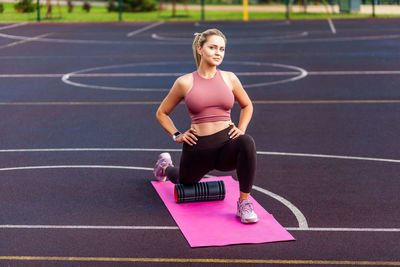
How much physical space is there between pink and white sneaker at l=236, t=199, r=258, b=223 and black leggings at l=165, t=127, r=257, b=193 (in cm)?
12

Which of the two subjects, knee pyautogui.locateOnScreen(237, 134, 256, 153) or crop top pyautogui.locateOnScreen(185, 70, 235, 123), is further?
crop top pyautogui.locateOnScreen(185, 70, 235, 123)

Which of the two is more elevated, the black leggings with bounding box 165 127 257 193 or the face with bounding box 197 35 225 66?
the face with bounding box 197 35 225 66

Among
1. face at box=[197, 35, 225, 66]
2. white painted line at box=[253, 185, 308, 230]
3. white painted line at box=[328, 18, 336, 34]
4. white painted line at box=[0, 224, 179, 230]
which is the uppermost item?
face at box=[197, 35, 225, 66]

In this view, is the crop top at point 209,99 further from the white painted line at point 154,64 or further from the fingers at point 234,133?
the white painted line at point 154,64

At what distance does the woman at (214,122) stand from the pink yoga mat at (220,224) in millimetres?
160

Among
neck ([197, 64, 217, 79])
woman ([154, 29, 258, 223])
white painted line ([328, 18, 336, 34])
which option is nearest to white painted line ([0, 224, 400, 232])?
woman ([154, 29, 258, 223])

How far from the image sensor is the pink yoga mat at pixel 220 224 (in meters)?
6.73

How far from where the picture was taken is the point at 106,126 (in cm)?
1225

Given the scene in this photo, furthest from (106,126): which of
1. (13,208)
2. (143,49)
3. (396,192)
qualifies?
(143,49)

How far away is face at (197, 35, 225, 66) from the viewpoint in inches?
285

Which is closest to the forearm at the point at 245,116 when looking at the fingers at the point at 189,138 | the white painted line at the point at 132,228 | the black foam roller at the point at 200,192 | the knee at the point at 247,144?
the knee at the point at 247,144

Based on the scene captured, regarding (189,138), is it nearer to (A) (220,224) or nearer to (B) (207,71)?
(B) (207,71)

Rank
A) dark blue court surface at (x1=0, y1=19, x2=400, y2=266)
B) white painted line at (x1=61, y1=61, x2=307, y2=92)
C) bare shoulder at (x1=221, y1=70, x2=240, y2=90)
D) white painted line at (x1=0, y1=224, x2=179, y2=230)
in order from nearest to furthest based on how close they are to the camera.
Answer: dark blue court surface at (x1=0, y1=19, x2=400, y2=266) < white painted line at (x1=0, y1=224, x2=179, y2=230) < bare shoulder at (x1=221, y1=70, x2=240, y2=90) < white painted line at (x1=61, y1=61, x2=307, y2=92)

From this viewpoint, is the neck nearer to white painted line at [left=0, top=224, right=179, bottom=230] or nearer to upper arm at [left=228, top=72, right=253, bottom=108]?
upper arm at [left=228, top=72, right=253, bottom=108]
